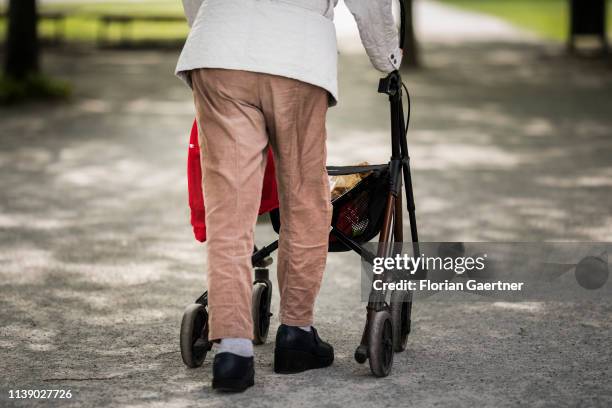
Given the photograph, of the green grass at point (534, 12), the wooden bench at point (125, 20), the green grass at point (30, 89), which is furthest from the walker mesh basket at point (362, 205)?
the green grass at point (534, 12)

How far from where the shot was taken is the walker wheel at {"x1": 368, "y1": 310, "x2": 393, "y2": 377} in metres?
4.39

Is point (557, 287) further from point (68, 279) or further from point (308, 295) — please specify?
point (68, 279)

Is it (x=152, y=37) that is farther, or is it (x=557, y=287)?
(x=152, y=37)

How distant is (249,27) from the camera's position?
418 centimetres

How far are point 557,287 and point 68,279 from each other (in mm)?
2663

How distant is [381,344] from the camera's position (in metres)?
4.43

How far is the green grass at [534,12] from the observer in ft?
91.9

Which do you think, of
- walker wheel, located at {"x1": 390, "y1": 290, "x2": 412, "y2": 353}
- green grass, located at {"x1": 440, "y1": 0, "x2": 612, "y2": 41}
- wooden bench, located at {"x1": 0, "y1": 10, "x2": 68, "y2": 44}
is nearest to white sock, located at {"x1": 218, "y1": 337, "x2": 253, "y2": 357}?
walker wheel, located at {"x1": 390, "y1": 290, "x2": 412, "y2": 353}

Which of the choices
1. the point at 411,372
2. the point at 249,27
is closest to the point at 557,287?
the point at 411,372

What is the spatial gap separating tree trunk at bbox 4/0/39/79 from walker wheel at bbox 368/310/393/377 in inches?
453

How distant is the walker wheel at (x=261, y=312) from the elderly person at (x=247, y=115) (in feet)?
2.43

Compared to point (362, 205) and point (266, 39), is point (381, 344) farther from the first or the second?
point (266, 39)

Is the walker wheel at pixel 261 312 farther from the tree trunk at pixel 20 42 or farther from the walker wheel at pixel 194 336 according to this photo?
the tree trunk at pixel 20 42

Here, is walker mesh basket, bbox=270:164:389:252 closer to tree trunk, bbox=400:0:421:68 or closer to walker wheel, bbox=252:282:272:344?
Answer: walker wheel, bbox=252:282:272:344
